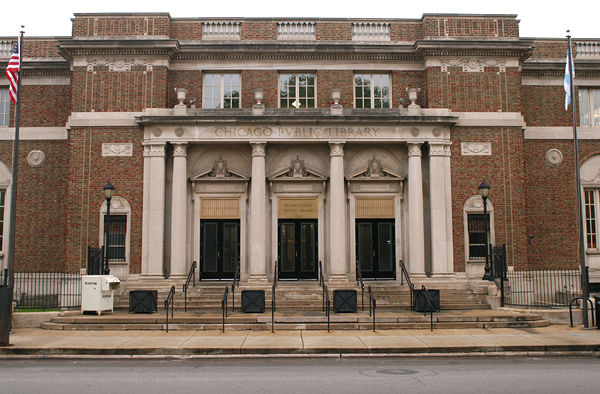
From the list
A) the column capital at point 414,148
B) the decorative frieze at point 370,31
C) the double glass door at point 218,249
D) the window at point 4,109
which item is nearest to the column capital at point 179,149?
the double glass door at point 218,249

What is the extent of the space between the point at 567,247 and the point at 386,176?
861cm

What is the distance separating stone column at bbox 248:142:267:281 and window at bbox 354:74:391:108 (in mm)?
4986

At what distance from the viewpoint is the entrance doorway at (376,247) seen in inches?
947

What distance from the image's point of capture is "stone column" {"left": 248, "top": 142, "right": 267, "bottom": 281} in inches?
886

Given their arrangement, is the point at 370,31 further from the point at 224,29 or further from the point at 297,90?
the point at 224,29

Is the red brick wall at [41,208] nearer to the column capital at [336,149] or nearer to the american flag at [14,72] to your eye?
the american flag at [14,72]

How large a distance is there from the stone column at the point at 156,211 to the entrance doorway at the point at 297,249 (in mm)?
4889

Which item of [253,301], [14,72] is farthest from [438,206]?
[14,72]

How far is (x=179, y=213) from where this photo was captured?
22766 millimetres

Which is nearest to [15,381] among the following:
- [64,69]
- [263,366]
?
[263,366]

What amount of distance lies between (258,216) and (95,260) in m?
6.47

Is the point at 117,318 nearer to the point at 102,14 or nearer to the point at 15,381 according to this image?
the point at 15,381

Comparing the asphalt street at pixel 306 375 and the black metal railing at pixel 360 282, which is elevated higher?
the black metal railing at pixel 360 282

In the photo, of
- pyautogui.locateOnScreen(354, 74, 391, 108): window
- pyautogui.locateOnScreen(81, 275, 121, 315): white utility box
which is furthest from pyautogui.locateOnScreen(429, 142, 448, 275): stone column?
pyautogui.locateOnScreen(81, 275, 121, 315): white utility box
